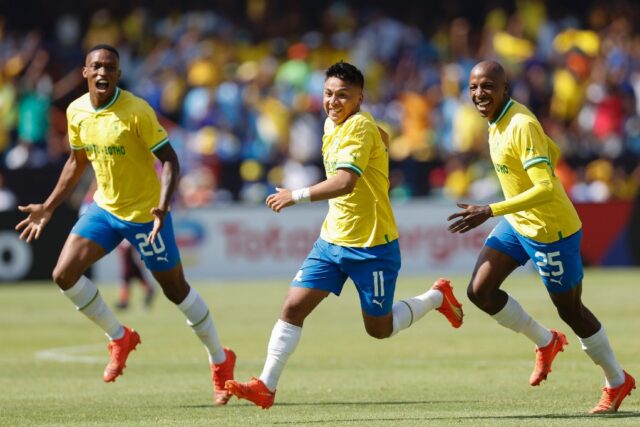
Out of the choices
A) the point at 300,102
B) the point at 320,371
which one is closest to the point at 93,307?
the point at 320,371

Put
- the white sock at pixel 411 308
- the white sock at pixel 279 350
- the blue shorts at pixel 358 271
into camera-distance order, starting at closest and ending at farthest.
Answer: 1. the white sock at pixel 279 350
2. the blue shorts at pixel 358 271
3. the white sock at pixel 411 308

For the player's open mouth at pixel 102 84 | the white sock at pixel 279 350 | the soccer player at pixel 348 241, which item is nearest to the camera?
the soccer player at pixel 348 241

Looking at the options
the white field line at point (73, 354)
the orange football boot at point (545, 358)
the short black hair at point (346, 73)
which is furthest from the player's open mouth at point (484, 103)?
the white field line at point (73, 354)

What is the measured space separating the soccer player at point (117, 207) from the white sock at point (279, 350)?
1175 mm

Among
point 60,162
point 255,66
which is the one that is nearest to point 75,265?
point 60,162

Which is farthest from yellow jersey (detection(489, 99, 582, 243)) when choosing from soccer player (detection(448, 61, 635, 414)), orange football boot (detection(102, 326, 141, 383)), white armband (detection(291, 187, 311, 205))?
orange football boot (detection(102, 326, 141, 383))

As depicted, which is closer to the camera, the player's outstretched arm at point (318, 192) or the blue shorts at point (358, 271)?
the player's outstretched arm at point (318, 192)

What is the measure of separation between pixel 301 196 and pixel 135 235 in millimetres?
2341

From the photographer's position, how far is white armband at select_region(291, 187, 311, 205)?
9.05 m

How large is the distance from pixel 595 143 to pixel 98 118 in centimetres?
1912

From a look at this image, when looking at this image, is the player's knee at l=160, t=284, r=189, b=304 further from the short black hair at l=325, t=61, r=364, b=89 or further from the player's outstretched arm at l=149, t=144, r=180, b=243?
the short black hair at l=325, t=61, r=364, b=89

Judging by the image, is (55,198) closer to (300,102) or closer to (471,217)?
(471,217)

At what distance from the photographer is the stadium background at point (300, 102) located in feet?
82.0

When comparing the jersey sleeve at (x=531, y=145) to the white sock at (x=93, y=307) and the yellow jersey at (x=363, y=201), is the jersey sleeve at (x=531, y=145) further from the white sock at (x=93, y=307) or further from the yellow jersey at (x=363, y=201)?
the white sock at (x=93, y=307)
